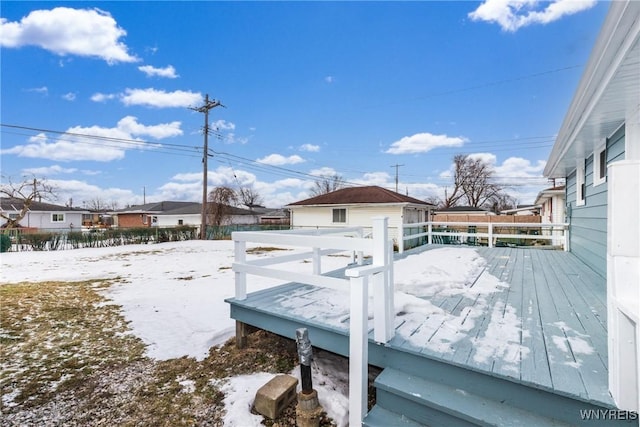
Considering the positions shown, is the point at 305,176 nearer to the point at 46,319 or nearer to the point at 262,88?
the point at 262,88

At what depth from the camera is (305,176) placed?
29.2m

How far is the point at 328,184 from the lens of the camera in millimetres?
40125

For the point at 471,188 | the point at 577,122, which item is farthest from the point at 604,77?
the point at 471,188

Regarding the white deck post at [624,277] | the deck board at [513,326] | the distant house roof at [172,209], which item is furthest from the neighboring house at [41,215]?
Answer: the white deck post at [624,277]

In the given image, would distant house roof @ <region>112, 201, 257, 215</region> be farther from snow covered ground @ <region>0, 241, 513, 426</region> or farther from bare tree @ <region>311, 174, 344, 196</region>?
snow covered ground @ <region>0, 241, 513, 426</region>

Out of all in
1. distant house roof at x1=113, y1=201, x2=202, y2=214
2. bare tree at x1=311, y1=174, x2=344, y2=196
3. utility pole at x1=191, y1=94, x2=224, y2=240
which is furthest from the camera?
bare tree at x1=311, y1=174, x2=344, y2=196

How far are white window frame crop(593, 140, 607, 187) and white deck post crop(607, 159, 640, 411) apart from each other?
355 centimetres

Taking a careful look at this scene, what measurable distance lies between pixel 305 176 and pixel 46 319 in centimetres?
2549

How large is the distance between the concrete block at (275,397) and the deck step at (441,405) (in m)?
0.76

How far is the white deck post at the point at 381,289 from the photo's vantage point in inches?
80.9

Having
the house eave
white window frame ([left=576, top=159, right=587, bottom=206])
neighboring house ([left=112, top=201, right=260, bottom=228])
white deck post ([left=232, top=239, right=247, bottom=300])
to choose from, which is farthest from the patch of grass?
neighboring house ([left=112, top=201, right=260, bottom=228])

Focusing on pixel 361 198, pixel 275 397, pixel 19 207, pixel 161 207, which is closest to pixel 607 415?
pixel 275 397

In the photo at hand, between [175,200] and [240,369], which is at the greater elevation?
[175,200]

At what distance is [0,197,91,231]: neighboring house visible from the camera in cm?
2647
